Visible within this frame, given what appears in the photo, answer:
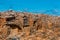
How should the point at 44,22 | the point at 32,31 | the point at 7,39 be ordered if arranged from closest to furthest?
the point at 7,39
the point at 32,31
the point at 44,22

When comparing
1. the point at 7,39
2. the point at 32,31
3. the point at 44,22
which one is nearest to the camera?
the point at 7,39

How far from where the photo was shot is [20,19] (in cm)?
1176

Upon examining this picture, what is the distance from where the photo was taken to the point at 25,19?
38.6 ft

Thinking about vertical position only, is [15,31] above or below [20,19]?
below

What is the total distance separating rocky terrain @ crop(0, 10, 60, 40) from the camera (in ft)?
35.3

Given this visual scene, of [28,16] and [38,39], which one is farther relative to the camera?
[28,16]

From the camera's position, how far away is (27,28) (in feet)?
36.9

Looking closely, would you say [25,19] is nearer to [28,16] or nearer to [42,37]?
[28,16]

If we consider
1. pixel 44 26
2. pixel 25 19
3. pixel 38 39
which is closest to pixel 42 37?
pixel 38 39

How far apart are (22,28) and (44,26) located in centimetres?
144

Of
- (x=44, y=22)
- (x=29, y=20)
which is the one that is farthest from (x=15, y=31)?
(x=44, y=22)

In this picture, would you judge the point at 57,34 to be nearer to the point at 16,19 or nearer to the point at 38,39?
the point at 38,39

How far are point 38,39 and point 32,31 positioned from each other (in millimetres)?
760

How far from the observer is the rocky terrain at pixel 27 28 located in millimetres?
10758
